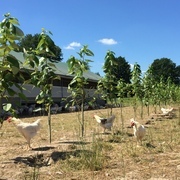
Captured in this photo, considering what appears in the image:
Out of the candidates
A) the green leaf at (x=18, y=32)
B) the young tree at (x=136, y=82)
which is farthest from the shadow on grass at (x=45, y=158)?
the young tree at (x=136, y=82)

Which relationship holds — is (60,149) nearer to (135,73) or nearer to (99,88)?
(99,88)

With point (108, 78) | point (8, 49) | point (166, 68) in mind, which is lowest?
point (8, 49)

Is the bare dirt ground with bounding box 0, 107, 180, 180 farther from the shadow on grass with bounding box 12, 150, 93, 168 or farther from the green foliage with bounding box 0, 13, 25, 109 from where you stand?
the green foliage with bounding box 0, 13, 25, 109

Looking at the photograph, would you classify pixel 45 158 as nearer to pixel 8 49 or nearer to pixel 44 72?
pixel 44 72

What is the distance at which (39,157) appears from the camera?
18.6 feet

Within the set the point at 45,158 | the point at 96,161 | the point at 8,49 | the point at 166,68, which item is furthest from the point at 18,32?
the point at 166,68

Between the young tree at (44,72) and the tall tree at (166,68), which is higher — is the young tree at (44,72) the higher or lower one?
the lower one

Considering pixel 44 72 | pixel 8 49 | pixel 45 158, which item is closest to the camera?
pixel 8 49

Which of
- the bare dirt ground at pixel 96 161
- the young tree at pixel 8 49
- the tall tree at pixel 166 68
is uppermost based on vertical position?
the tall tree at pixel 166 68

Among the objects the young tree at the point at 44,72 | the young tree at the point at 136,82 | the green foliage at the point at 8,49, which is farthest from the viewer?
the young tree at the point at 136,82

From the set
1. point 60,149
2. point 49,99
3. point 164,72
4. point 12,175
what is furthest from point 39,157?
point 164,72

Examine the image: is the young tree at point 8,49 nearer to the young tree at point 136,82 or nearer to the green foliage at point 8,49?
the green foliage at point 8,49

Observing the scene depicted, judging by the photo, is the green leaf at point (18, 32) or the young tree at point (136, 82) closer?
the green leaf at point (18, 32)

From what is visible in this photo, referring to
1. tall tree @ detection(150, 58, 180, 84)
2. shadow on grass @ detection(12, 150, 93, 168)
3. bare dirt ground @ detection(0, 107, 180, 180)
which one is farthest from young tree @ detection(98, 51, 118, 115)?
tall tree @ detection(150, 58, 180, 84)
